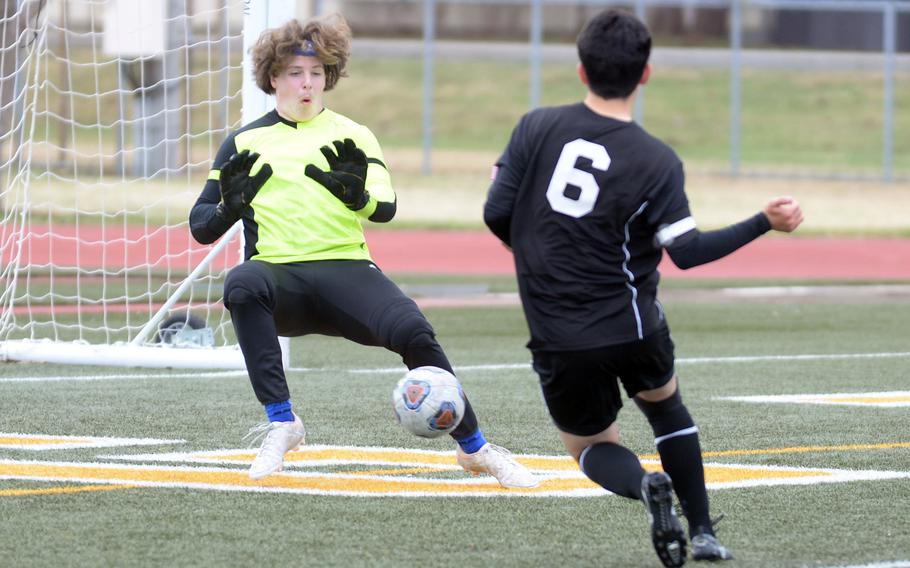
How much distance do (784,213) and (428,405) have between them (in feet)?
5.69

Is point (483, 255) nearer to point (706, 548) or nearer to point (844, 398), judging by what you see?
point (844, 398)

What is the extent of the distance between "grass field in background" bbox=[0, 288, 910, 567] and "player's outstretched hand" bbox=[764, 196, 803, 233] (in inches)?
40.5

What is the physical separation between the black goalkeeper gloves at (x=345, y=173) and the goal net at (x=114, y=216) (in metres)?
3.37

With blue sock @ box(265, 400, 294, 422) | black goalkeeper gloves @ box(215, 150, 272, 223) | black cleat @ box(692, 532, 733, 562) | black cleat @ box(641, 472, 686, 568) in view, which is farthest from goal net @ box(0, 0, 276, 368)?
black cleat @ box(641, 472, 686, 568)

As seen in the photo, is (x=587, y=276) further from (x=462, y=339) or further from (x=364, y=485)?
(x=462, y=339)

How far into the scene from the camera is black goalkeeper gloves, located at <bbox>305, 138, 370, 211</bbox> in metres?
6.41

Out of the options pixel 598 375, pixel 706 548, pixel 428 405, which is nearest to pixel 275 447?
pixel 428 405

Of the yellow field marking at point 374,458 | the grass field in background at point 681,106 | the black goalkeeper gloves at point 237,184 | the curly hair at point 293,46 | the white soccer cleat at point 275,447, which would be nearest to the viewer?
the white soccer cleat at point 275,447

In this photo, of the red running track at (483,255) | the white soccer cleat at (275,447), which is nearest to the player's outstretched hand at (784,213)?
the white soccer cleat at (275,447)

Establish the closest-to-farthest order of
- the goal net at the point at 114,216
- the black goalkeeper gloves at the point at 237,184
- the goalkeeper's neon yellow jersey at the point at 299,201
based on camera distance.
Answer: the black goalkeeper gloves at the point at 237,184 < the goalkeeper's neon yellow jersey at the point at 299,201 < the goal net at the point at 114,216

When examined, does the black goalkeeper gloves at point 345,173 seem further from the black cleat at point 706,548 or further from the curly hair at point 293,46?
the black cleat at point 706,548

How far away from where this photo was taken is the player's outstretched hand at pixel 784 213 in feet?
15.5

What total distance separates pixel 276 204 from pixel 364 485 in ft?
3.80

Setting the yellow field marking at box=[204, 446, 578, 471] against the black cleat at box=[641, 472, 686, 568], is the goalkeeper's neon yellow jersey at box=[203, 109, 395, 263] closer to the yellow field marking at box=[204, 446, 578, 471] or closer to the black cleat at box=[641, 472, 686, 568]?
the yellow field marking at box=[204, 446, 578, 471]
